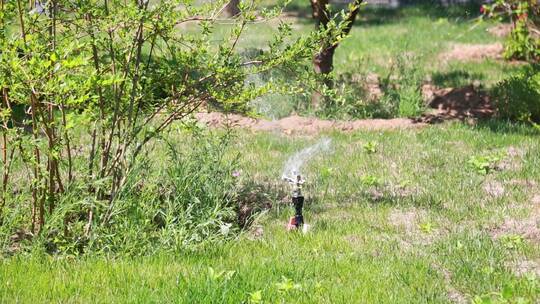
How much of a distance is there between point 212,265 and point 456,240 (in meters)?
1.63

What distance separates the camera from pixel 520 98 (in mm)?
9852

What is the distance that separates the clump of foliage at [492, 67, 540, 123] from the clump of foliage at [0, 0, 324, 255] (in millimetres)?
4650

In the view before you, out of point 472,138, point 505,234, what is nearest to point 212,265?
point 505,234

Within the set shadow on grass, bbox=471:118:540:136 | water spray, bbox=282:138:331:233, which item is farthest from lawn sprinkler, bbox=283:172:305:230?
shadow on grass, bbox=471:118:540:136

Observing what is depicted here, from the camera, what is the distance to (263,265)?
500 centimetres

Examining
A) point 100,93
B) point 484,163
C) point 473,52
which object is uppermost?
point 100,93

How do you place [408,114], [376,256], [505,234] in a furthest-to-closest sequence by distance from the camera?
[408,114] → [505,234] → [376,256]

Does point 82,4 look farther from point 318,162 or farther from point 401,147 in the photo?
point 401,147

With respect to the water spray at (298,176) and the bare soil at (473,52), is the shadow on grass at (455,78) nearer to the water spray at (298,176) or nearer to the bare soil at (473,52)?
the bare soil at (473,52)

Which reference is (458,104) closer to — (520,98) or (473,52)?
(520,98)

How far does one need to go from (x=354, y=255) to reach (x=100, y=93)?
1.88 meters

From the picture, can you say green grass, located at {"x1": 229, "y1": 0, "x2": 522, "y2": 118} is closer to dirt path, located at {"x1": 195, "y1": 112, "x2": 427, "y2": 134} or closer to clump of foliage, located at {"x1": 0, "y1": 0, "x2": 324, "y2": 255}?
dirt path, located at {"x1": 195, "y1": 112, "x2": 427, "y2": 134}

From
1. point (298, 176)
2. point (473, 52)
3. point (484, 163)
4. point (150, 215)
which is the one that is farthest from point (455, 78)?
point (150, 215)

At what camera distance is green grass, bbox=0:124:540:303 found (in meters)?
4.62
